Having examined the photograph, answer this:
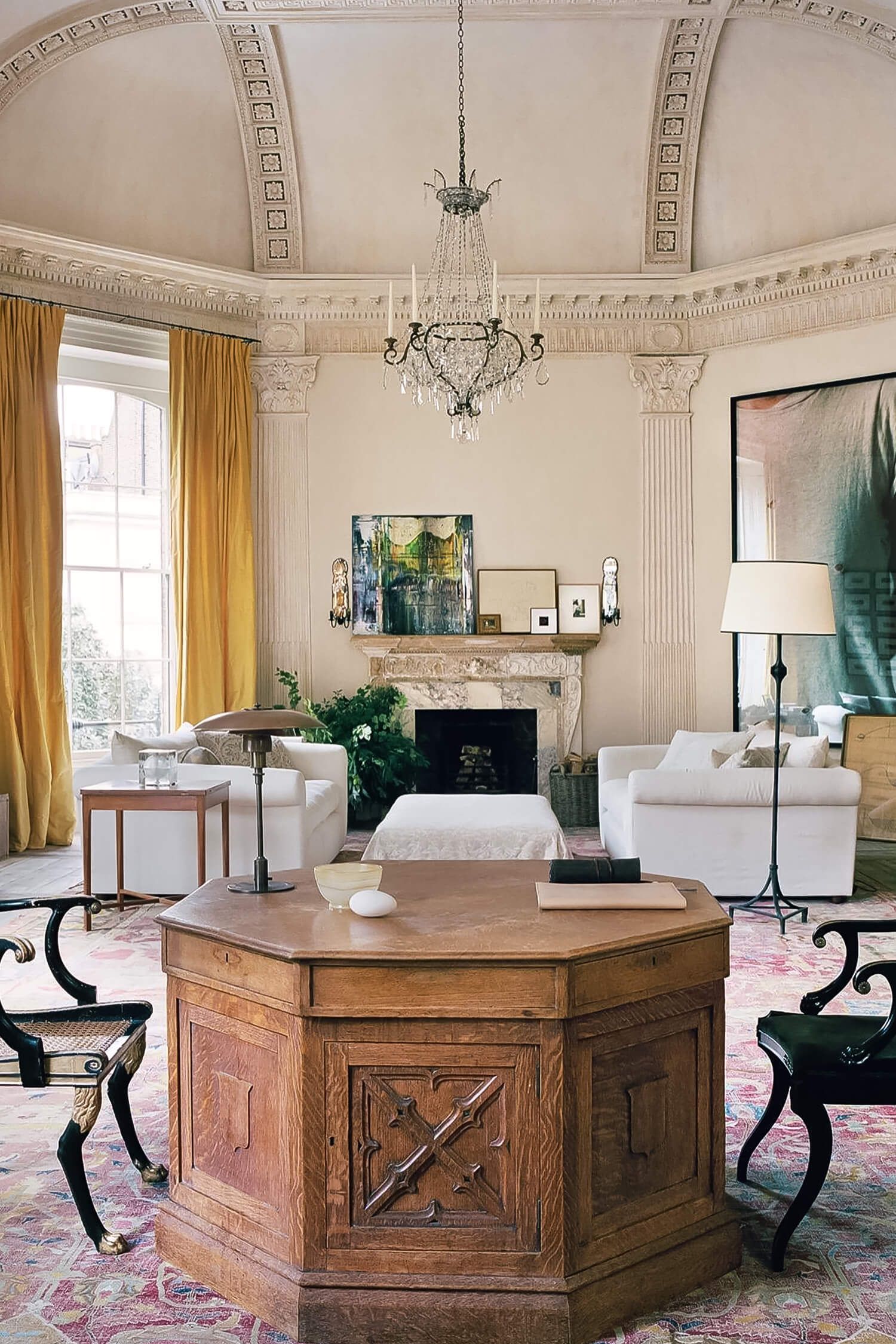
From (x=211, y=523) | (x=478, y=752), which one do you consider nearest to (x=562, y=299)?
(x=211, y=523)

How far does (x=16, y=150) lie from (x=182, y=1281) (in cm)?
804

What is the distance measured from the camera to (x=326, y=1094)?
7.53ft

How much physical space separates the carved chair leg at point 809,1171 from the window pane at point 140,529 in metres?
7.58

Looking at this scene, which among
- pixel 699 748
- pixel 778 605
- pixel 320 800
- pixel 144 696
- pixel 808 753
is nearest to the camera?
pixel 778 605

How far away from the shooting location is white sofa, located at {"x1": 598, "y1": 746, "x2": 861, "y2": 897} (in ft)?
20.0

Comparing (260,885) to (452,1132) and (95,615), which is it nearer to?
(452,1132)

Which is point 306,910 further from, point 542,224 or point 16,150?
point 542,224

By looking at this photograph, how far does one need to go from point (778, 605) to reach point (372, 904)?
3736 mm

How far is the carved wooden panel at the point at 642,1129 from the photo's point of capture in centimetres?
231

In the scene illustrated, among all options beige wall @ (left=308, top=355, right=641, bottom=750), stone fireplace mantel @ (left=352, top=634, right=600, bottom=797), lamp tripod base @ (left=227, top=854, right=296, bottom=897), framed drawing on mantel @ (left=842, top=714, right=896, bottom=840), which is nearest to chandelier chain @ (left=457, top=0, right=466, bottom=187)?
beige wall @ (left=308, top=355, right=641, bottom=750)

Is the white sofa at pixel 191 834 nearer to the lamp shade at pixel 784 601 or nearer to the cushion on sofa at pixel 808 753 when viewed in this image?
the lamp shade at pixel 784 601

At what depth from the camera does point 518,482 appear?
9.49 m

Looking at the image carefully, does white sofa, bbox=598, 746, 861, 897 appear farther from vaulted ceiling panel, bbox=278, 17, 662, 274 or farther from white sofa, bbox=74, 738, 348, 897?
vaulted ceiling panel, bbox=278, 17, 662, 274

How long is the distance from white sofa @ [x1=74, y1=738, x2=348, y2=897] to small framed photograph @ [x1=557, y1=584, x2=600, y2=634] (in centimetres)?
373
